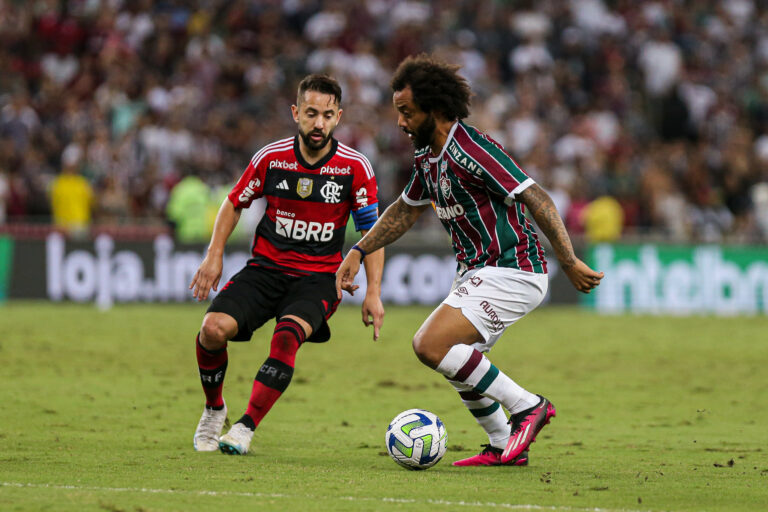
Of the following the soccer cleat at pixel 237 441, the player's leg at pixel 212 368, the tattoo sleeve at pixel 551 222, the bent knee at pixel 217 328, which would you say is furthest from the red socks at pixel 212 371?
the tattoo sleeve at pixel 551 222

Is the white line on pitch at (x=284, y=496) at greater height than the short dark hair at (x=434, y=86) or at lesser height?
lesser

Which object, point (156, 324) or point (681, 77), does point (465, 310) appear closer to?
point (156, 324)

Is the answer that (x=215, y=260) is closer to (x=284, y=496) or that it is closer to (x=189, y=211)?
(x=284, y=496)

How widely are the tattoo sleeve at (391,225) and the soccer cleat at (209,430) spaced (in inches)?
56.6

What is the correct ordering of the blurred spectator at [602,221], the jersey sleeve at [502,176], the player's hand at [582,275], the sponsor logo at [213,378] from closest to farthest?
the player's hand at [582,275] < the jersey sleeve at [502,176] < the sponsor logo at [213,378] < the blurred spectator at [602,221]

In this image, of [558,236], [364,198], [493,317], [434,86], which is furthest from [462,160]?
[364,198]

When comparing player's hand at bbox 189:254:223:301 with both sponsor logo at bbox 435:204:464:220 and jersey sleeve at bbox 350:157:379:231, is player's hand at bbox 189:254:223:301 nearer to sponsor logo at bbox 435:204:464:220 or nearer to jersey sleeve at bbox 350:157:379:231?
jersey sleeve at bbox 350:157:379:231

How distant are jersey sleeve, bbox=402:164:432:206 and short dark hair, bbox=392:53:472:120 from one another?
483 mm

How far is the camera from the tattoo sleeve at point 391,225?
730cm

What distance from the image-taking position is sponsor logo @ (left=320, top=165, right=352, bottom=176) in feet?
25.6

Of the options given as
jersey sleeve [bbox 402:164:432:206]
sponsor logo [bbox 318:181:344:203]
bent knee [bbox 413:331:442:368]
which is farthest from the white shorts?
sponsor logo [bbox 318:181:344:203]

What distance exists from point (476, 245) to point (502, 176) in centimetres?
54

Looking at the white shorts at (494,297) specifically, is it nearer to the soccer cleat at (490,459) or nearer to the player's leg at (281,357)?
the soccer cleat at (490,459)

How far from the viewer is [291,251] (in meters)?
7.82
